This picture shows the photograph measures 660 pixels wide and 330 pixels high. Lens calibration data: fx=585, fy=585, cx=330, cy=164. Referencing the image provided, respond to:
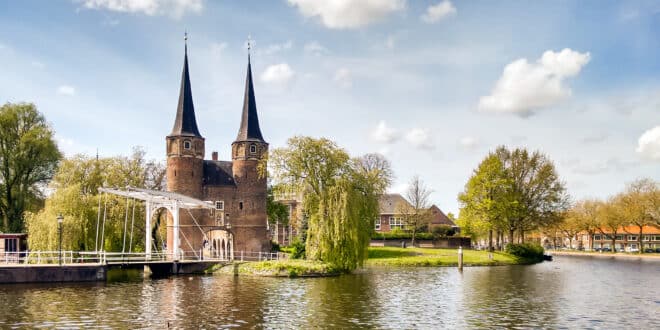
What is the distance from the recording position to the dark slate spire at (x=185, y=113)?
50.4 metres

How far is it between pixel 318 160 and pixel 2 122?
26.2 metres

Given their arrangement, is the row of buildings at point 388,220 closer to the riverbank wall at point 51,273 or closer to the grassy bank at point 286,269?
the grassy bank at point 286,269

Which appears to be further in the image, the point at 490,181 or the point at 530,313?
the point at 490,181

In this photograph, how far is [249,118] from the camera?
53.0 metres

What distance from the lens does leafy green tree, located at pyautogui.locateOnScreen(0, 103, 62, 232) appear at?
157 ft

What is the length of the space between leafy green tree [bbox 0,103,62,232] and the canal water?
18.9 metres

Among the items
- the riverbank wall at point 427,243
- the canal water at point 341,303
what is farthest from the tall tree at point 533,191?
the canal water at point 341,303

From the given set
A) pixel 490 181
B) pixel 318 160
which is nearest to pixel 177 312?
pixel 318 160

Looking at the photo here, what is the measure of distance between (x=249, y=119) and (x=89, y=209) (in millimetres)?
16945

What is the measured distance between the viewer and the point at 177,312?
2230 cm

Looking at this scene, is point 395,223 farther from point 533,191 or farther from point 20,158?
point 20,158

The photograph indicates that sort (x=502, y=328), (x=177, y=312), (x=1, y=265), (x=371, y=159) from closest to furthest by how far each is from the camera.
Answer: (x=502, y=328) → (x=177, y=312) → (x=1, y=265) → (x=371, y=159)

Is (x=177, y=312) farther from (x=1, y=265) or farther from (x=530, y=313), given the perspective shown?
(x=1, y=265)

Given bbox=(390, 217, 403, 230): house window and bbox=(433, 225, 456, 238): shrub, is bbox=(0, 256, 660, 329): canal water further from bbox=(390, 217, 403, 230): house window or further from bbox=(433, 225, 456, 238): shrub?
bbox=(390, 217, 403, 230): house window
